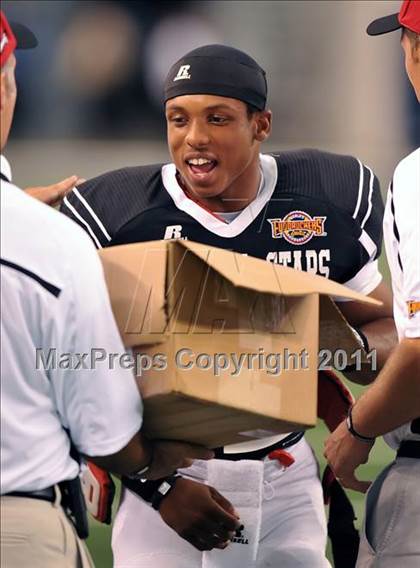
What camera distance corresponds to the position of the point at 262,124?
3.69 metres

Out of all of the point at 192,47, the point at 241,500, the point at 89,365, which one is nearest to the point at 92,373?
the point at 89,365

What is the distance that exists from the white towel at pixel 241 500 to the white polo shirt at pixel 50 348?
900 mm

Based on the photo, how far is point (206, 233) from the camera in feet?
11.6

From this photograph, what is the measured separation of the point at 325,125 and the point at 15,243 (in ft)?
24.6

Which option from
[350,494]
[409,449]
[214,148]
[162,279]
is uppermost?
[214,148]

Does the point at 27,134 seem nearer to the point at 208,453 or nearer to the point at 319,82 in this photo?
the point at 319,82

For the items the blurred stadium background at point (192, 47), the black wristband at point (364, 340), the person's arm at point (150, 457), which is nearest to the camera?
the person's arm at point (150, 457)

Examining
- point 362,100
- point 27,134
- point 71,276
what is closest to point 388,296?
point 71,276

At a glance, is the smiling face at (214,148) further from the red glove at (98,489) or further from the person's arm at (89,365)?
the person's arm at (89,365)

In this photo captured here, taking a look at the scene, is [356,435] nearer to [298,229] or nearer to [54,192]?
[298,229]

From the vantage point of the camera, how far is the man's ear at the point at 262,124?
3662mm

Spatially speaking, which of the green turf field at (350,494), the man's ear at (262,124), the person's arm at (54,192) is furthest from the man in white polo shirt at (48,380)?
the green turf field at (350,494)

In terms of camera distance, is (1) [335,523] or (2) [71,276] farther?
(1) [335,523]

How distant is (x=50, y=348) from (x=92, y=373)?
0.10 m
